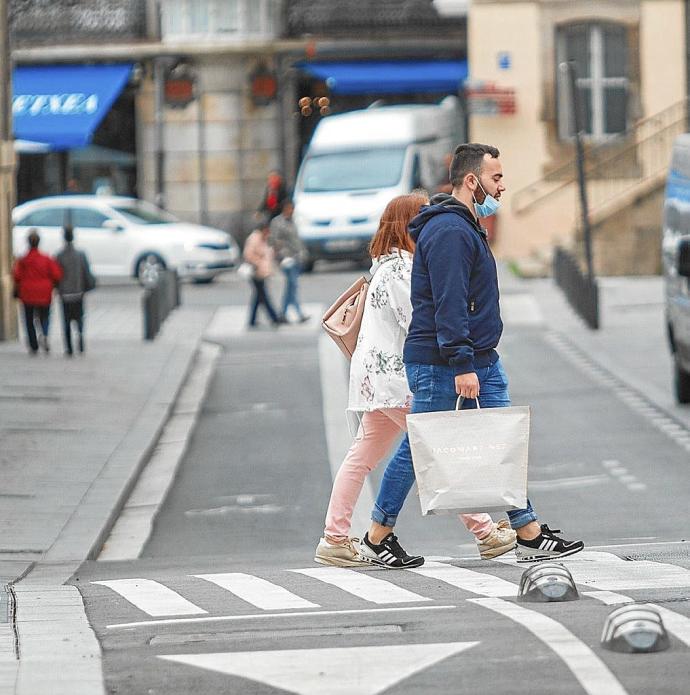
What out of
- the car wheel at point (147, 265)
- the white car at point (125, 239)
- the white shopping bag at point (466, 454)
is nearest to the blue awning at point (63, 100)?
the white car at point (125, 239)

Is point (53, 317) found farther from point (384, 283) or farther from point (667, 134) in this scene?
point (384, 283)

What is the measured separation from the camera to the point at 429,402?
8.11 meters

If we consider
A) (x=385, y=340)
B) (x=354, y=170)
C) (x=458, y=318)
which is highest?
(x=458, y=318)

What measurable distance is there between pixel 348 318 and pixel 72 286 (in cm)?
1342

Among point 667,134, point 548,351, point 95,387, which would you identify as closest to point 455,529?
point 95,387

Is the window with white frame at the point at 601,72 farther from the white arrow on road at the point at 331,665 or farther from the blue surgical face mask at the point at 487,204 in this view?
the white arrow on road at the point at 331,665

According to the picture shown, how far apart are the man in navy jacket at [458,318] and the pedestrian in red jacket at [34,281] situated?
14.0m

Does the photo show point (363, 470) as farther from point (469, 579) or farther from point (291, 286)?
point (291, 286)

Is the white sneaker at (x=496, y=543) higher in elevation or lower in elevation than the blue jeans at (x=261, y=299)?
higher

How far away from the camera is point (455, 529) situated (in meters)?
11.1

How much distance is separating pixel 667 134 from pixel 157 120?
413 inches

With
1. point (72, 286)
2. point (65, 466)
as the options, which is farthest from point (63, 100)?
point (65, 466)

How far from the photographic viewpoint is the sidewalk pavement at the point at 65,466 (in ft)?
22.1

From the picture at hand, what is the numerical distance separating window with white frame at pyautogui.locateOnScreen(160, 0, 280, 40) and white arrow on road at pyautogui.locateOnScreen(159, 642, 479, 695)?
33397 millimetres
